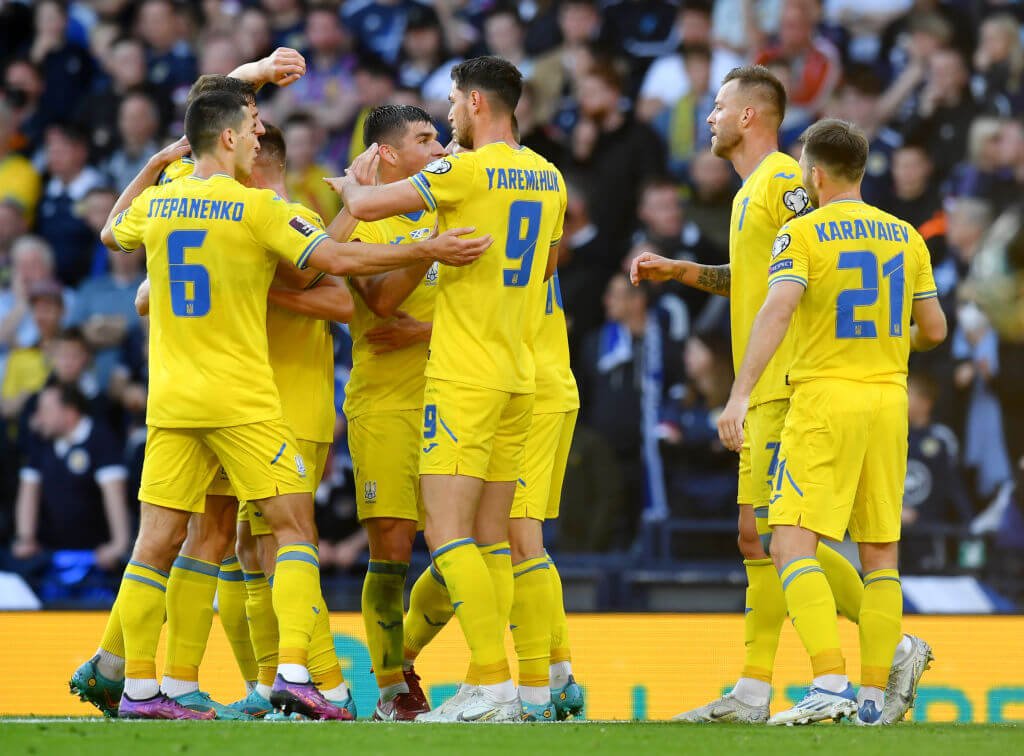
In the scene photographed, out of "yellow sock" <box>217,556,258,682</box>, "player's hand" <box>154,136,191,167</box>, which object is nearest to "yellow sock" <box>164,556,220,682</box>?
"yellow sock" <box>217,556,258,682</box>

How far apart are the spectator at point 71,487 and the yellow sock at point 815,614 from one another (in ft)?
20.7

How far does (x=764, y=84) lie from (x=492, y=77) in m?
1.27

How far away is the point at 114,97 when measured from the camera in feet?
38.4

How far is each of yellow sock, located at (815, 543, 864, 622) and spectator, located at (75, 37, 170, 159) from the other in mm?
7403

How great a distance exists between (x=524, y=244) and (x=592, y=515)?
16.2 ft

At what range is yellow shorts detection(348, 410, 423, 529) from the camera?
6289 mm

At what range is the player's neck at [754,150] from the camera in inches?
247

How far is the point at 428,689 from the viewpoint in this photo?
25.8 feet

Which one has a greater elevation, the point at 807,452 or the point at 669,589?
the point at 807,452

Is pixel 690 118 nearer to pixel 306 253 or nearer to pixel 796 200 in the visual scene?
pixel 796 200

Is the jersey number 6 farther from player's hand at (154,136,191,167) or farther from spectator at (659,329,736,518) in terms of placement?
spectator at (659,329,736,518)

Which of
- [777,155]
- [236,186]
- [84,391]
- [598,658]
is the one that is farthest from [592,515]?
[236,186]

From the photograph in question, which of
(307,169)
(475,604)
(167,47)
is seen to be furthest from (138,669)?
(167,47)

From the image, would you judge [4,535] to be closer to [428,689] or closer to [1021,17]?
[428,689]
